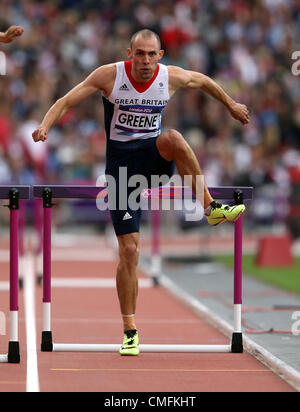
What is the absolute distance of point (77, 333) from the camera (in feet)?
33.0

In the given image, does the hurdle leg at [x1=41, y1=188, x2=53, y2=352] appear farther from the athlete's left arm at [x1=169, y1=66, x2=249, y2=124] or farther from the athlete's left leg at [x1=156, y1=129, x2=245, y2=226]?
the athlete's left arm at [x1=169, y1=66, x2=249, y2=124]

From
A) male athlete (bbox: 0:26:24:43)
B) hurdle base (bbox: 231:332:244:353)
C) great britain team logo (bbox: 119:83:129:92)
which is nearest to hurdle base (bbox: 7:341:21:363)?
hurdle base (bbox: 231:332:244:353)

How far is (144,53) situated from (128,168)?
3.18 ft

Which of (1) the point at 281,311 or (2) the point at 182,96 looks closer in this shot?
(1) the point at 281,311

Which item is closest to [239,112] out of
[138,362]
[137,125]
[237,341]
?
[137,125]

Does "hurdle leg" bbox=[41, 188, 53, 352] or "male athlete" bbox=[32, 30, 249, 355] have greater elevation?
"male athlete" bbox=[32, 30, 249, 355]

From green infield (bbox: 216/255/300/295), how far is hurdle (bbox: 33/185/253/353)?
4.83m

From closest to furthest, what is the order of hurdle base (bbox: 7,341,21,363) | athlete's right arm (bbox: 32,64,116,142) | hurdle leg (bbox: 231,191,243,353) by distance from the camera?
hurdle base (bbox: 7,341,21,363) → athlete's right arm (bbox: 32,64,116,142) → hurdle leg (bbox: 231,191,243,353)

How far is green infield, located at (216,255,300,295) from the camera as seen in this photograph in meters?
14.5

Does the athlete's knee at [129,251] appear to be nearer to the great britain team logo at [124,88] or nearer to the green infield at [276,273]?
the great britain team logo at [124,88]
